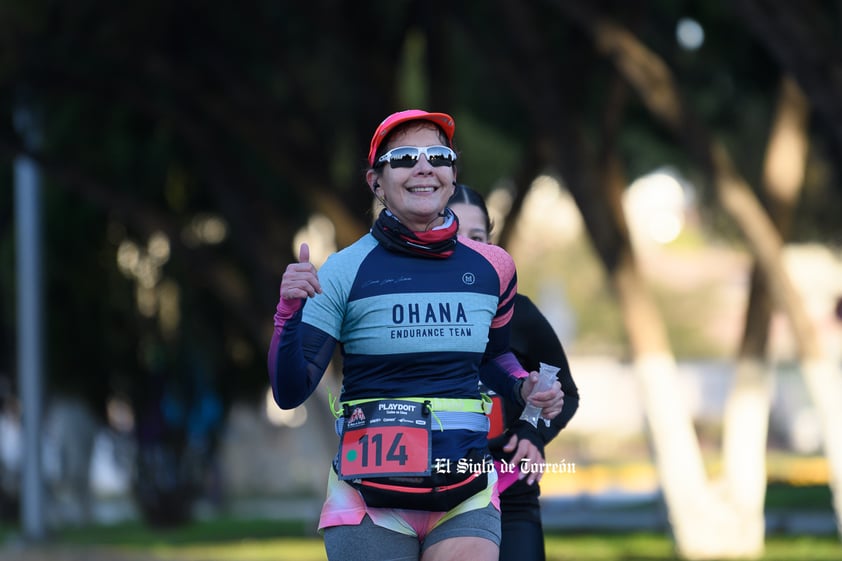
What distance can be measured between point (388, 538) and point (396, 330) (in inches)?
20.1

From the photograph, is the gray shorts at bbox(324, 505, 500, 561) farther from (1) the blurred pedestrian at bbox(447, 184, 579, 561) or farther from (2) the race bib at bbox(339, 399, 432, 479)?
(1) the blurred pedestrian at bbox(447, 184, 579, 561)

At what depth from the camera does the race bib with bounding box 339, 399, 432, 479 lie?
4.15 m

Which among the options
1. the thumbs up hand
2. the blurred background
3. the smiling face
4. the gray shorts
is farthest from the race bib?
the blurred background

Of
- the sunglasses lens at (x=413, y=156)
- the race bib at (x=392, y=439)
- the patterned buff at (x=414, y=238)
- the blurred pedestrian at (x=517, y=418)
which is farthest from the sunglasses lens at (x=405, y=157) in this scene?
A: the blurred pedestrian at (x=517, y=418)

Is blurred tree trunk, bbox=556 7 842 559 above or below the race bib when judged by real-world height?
above

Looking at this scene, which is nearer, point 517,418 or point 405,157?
point 405,157

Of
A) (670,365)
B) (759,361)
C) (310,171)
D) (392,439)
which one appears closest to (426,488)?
(392,439)

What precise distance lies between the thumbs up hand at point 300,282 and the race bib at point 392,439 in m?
→ 0.35

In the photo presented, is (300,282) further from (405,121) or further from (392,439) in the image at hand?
(405,121)

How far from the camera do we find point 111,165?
19.1m

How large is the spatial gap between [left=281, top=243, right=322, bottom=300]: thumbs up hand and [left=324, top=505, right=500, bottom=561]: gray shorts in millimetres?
609

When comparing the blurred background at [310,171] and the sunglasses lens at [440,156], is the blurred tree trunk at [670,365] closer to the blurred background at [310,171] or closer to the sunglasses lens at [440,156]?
the blurred background at [310,171]

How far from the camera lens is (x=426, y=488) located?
165 inches

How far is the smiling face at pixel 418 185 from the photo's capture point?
4.30 meters
